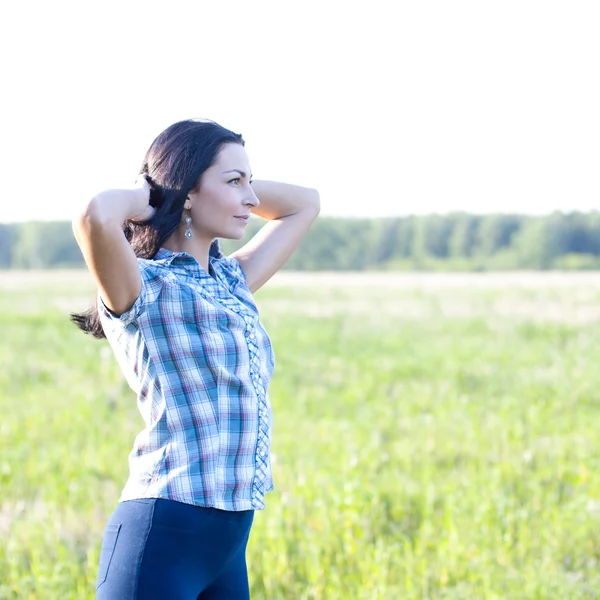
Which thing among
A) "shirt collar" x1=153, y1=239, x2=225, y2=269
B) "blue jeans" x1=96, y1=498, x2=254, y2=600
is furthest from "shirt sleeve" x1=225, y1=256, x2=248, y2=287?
"blue jeans" x1=96, y1=498, x2=254, y2=600

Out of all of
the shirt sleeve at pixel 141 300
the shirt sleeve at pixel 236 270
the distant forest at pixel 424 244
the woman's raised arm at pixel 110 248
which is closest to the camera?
the woman's raised arm at pixel 110 248

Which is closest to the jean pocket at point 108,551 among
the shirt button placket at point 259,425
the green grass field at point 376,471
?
the shirt button placket at point 259,425

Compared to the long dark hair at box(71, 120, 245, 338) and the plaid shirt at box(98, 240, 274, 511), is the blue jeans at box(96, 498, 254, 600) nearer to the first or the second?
the plaid shirt at box(98, 240, 274, 511)

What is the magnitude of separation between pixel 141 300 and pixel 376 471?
479 cm

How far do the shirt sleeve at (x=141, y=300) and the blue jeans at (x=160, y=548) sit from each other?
45 cm

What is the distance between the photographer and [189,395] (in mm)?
2258

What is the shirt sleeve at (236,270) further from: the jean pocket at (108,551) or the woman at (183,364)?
the jean pocket at (108,551)

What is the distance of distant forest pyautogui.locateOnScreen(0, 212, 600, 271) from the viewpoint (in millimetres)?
70375

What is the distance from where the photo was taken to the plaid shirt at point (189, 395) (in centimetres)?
223

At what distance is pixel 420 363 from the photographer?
13219 mm

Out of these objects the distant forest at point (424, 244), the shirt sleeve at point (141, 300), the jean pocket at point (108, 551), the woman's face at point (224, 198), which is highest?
the woman's face at point (224, 198)

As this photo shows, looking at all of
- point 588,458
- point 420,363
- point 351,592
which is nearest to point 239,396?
point 351,592

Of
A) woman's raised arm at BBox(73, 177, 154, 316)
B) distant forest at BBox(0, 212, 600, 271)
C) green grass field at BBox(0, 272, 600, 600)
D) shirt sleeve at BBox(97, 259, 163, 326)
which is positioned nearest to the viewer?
woman's raised arm at BBox(73, 177, 154, 316)

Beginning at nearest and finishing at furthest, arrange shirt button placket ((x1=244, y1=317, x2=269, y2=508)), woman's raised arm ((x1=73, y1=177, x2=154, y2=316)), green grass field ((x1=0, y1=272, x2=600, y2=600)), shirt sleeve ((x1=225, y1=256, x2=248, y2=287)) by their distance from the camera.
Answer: woman's raised arm ((x1=73, y1=177, x2=154, y2=316)) < shirt button placket ((x1=244, y1=317, x2=269, y2=508)) < shirt sleeve ((x1=225, y1=256, x2=248, y2=287)) < green grass field ((x1=0, y1=272, x2=600, y2=600))
